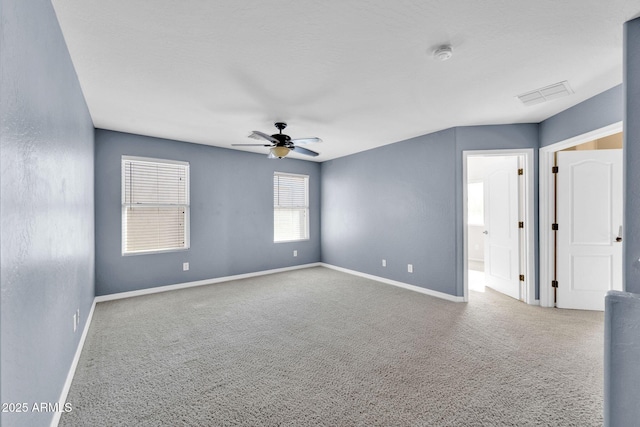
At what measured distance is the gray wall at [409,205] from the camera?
155 inches

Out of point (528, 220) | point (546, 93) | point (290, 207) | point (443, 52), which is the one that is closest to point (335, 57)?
point (443, 52)

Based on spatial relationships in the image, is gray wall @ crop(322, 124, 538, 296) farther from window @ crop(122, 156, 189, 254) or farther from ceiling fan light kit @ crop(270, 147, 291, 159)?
window @ crop(122, 156, 189, 254)

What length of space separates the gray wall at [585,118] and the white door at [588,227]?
0.35m

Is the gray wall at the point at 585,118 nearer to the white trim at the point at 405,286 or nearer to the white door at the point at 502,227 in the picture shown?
the white door at the point at 502,227

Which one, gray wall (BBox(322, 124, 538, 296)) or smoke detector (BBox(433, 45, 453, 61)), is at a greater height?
smoke detector (BBox(433, 45, 453, 61))

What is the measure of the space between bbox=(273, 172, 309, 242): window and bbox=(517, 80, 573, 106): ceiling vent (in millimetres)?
4327

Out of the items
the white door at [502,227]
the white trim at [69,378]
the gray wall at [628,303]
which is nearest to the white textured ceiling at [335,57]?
the gray wall at [628,303]

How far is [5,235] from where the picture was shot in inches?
40.4

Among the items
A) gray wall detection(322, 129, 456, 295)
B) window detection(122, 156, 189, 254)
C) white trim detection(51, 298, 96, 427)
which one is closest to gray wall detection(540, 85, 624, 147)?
gray wall detection(322, 129, 456, 295)

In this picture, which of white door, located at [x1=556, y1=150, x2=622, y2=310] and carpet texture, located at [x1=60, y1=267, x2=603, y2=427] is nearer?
carpet texture, located at [x1=60, y1=267, x2=603, y2=427]

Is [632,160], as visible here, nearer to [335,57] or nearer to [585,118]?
[585,118]

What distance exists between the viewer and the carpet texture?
5.76ft

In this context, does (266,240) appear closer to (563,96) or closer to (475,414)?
(475,414)

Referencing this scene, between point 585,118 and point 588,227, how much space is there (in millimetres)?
1405
